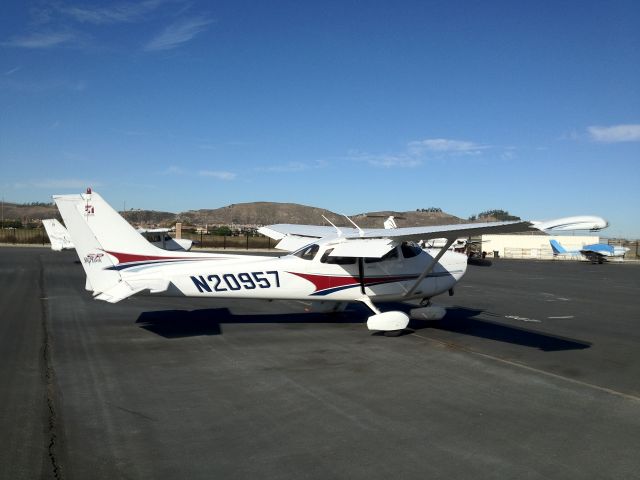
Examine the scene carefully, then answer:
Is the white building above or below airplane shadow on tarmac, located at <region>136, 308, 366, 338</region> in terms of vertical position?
above

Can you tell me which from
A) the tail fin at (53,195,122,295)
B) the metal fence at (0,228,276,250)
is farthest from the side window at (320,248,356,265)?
the metal fence at (0,228,276,250)

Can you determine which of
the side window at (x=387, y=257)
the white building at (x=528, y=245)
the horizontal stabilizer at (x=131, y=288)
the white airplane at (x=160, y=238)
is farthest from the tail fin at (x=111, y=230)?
the white building at (x=528, y=245)

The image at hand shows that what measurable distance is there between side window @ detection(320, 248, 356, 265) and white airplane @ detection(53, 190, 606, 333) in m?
0.02

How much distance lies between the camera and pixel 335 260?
10828mm

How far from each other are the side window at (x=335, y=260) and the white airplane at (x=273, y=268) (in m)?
0.02

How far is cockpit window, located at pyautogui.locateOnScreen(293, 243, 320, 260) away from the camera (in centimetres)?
1082

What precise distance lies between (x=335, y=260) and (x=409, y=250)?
178 cm

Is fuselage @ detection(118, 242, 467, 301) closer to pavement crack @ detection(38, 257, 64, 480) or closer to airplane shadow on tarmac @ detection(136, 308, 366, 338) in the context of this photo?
airplane shadow on tarmac @ detection(136, 308, 366, 338)

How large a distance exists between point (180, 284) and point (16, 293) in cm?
913

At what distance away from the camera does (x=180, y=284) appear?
985 centimetres

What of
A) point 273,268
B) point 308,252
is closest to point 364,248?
point 308,252

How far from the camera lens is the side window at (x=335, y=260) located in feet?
35.4

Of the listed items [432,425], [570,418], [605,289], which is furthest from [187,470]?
[605,289]

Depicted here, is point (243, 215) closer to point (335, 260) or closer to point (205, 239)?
point (205, 239)
